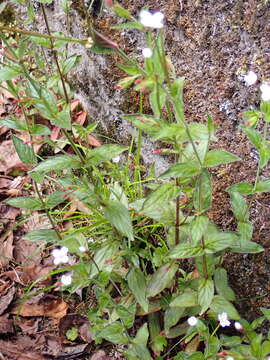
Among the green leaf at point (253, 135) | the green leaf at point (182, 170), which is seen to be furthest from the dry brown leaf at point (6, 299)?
the green leaf at point (253, 135)

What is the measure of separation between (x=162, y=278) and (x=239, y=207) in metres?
0.38

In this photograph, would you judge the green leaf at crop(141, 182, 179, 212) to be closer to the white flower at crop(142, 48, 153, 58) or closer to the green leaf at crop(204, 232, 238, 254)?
the green leaf at crop(204, 232, 238, 254)

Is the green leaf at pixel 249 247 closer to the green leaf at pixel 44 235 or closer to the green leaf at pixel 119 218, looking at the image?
the green leaf at pixel 119 218

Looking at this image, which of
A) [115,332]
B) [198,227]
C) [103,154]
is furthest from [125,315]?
[103,154]

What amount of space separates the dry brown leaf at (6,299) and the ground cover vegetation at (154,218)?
68 mm

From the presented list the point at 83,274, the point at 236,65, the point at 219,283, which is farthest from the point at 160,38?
the point at 219,283

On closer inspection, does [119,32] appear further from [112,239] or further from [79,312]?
[79,312]

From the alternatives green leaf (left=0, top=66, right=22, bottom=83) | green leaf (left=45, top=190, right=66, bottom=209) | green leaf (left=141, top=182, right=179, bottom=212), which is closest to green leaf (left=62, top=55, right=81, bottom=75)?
green leaf (left=0, top=66, right=22, bottom=83)

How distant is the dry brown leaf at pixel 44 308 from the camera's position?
2.04 meters

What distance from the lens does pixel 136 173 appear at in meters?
2.03

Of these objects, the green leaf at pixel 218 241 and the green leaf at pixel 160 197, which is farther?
the green leaf at pixel 218 241

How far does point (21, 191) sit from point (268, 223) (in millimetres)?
1362

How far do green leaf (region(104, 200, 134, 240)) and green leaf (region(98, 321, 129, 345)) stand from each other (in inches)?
13.7

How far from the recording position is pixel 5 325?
1.97m
